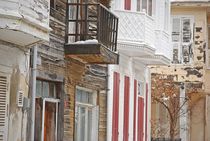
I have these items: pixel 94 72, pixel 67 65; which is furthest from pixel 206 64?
pixel 67 65

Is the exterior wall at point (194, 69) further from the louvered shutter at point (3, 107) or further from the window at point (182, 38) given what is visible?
Answer: the louvered shutter at point (3, 107)

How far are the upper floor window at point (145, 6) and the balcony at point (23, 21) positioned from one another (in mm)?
10020

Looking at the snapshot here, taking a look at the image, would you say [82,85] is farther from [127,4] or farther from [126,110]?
[127,4]

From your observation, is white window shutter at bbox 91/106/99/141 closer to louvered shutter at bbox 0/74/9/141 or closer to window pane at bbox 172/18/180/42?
louvered shutter at bbox 0/74/9/141

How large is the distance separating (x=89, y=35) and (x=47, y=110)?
2.36m

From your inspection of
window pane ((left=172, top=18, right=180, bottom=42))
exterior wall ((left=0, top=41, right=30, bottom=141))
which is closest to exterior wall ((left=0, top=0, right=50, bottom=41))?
exterior wall ((left=0, top=41, right=30, bottom=141))

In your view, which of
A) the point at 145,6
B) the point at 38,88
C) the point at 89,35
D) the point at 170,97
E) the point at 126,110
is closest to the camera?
the point at 38,88

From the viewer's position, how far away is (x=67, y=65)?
1583 centimetres

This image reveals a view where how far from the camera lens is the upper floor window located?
72.8 feet

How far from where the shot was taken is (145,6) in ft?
74.3

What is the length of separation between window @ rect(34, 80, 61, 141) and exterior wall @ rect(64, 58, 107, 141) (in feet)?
1.61

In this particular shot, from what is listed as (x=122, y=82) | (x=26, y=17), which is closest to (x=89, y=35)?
(x=26, y=17)

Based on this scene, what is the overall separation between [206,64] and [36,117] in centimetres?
1910

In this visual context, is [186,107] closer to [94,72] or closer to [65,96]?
[94,72]
